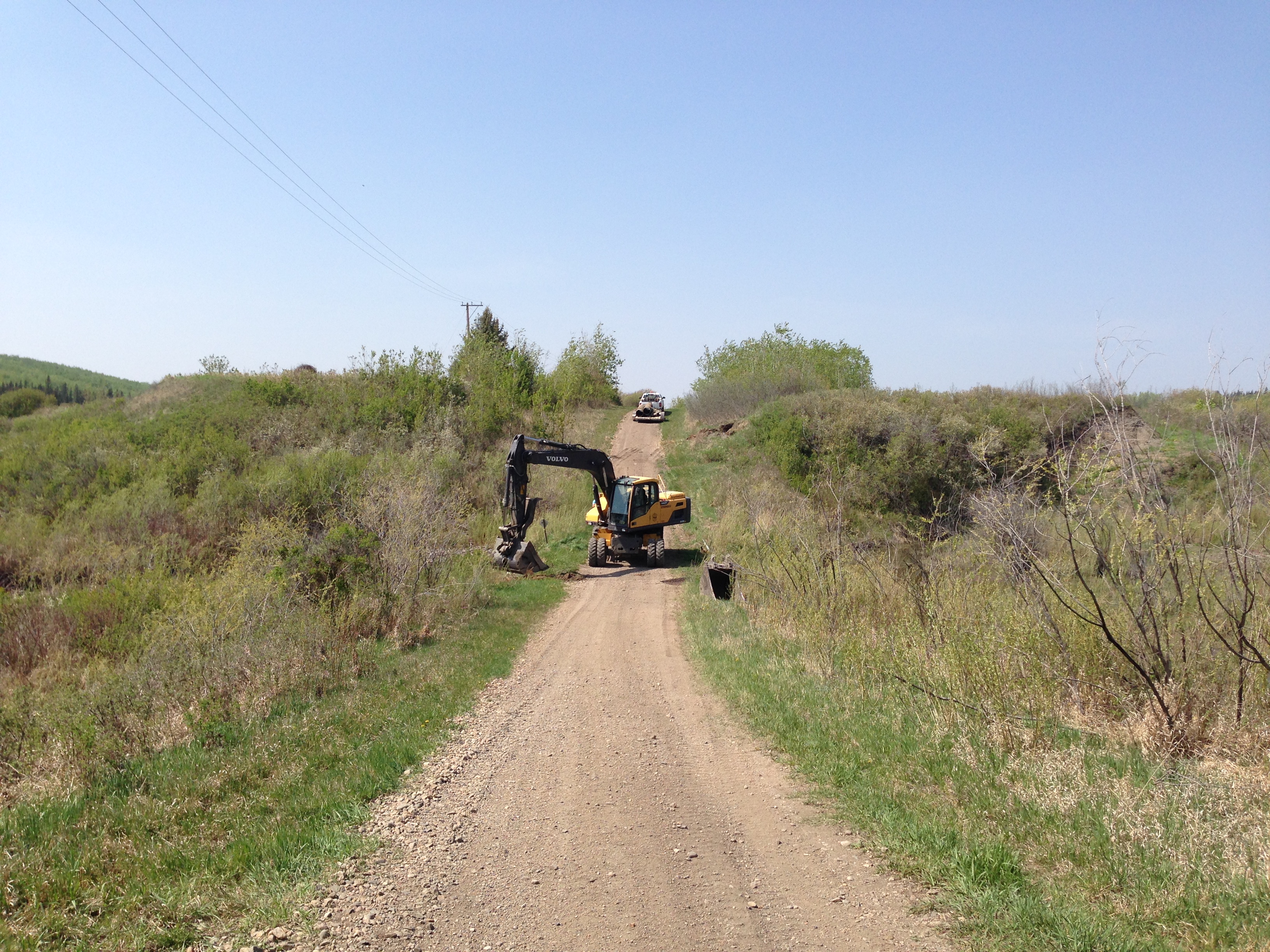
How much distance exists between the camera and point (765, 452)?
38.6m

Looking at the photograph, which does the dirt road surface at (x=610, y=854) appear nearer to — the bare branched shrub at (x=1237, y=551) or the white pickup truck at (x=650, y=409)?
the bare branched shrub at (x=1237, y=551)

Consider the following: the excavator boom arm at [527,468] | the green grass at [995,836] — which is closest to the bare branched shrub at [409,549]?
the excavator boom arm at [527,468]

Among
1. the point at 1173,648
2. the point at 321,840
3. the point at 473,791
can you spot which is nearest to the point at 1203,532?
the point at 1173,648

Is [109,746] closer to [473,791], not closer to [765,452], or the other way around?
[473,791]

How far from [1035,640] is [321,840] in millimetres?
7187

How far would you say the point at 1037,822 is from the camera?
568 cm

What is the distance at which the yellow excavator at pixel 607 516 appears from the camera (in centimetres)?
2200

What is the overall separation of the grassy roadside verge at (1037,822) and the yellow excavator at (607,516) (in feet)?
43.9

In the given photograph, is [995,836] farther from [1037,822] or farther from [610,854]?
[610,854]

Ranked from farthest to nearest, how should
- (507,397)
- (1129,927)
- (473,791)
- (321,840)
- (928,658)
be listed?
(507,397), (928,658), (473,791), (321,840), (1129,927)

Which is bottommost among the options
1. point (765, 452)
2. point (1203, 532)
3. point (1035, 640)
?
point (1035, 640)

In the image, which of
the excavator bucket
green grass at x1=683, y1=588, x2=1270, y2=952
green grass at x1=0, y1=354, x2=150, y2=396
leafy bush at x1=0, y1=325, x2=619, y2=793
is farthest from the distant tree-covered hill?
green grass at x1=683, y1=588, x2=1270, y2=952

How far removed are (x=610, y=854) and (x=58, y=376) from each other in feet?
466

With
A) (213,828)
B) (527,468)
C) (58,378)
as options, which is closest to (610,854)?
(213,828)
